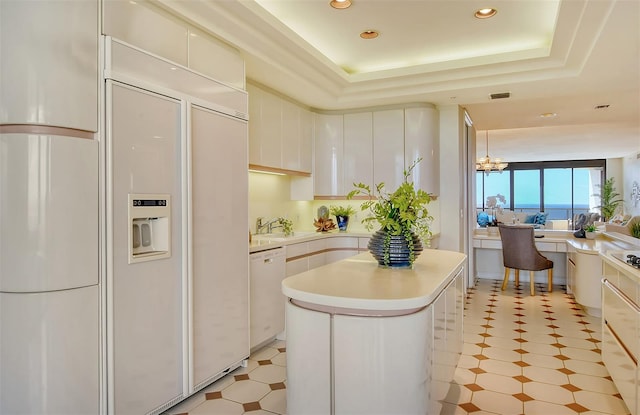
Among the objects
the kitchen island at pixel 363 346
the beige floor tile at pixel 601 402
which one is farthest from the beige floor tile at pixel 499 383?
the kitchen island at pixel 363 346

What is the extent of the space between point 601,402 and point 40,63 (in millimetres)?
3727

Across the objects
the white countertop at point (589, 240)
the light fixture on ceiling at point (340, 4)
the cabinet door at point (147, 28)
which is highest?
the light fixture on ceiling at point (340, 4)

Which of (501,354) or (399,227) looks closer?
(399,227)

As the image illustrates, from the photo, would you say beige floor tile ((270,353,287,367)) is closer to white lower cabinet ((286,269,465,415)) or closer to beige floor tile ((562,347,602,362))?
white lower cabinet ((286,269,465,415))

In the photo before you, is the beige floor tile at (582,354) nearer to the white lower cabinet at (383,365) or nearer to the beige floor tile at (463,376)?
the beige floor tile at (463,376)

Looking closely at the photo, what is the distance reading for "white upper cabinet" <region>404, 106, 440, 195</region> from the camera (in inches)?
191

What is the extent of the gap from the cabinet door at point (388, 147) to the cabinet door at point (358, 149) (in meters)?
0.06

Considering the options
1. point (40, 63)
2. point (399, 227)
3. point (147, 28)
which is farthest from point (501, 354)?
point (40, 63)

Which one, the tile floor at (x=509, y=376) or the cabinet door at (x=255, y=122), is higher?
the cabinet door at (x=255, y=122)

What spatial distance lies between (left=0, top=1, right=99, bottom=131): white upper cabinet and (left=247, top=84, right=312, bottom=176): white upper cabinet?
1.92 metres

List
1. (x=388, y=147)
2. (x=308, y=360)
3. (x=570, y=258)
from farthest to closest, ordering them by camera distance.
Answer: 1. (x=570, y=258)
2. (x=388, y=147)
3. (x=308, y=360)

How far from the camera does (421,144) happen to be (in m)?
4.87

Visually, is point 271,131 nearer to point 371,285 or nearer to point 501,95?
point 501,95

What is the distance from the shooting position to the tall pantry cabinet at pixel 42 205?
1.90m
